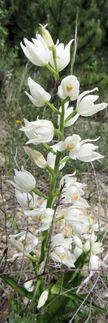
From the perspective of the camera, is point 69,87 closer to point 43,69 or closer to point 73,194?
point 73,194

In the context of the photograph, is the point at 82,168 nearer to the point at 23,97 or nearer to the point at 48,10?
the point at 23,97

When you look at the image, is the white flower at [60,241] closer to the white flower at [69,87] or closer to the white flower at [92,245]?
the white flower at [92,245]

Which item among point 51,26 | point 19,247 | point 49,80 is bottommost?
point 19,247

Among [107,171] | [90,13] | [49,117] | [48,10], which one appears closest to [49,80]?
[49,117]

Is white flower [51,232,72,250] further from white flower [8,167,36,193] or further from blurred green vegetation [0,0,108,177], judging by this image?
blurred green vegetation [0,0,108,177]

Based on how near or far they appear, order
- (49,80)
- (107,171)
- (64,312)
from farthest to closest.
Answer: (49,80)
(107,171)
(64,312)

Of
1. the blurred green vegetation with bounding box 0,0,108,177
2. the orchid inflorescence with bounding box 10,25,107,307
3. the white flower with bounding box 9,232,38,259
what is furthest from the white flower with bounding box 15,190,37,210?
the blurred green vegetation with bounding box 0,0,108,177

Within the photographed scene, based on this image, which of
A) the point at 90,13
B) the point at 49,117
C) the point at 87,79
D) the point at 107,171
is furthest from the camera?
the point at 90,13

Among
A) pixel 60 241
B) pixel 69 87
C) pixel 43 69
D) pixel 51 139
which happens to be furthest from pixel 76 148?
pixel 43 69
